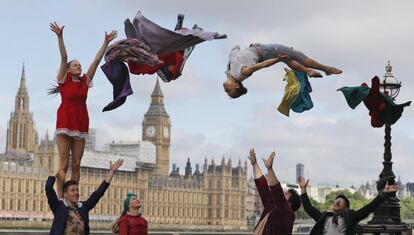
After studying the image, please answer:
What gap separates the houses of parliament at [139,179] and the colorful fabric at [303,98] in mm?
78095

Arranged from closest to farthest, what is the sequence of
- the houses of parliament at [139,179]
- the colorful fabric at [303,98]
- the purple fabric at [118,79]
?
1. the purple fabric at [118,79]
2. the colorful fabric at [303,98]
3. the houses of parliament at [139,179]

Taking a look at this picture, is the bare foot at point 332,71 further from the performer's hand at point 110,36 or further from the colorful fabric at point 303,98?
the performer's hand at point 110,36

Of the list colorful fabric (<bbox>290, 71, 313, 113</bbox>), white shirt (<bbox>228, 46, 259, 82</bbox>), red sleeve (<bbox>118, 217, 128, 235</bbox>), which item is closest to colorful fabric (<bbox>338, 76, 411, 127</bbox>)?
colorful fabric (<bbox>290, 71, 313, 113</bbox>)

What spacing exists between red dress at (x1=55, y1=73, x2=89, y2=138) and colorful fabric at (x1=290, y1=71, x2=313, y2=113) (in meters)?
1.43

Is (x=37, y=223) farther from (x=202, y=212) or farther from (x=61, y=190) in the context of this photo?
(x=61, y=190)

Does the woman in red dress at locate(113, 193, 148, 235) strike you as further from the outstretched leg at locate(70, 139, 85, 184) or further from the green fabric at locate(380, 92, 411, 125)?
the green fabric at locate(380, 92, 411, 125)

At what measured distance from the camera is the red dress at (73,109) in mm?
6227

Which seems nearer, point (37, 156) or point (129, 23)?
point (129, 23)

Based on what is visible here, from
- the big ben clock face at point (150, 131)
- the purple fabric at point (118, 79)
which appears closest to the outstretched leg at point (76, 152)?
the purple fabric at point (118, 79)

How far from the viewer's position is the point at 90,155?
303 ft

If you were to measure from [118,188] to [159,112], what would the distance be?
20.8m

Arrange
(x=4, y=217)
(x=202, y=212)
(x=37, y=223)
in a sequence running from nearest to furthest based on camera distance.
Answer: (x=37, y=223), (x=4, y=217), (x=202, y=212)

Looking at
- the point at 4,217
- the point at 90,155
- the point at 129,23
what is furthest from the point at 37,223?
the point at 129,23

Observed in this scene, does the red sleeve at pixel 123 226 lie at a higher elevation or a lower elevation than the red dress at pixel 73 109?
lower
